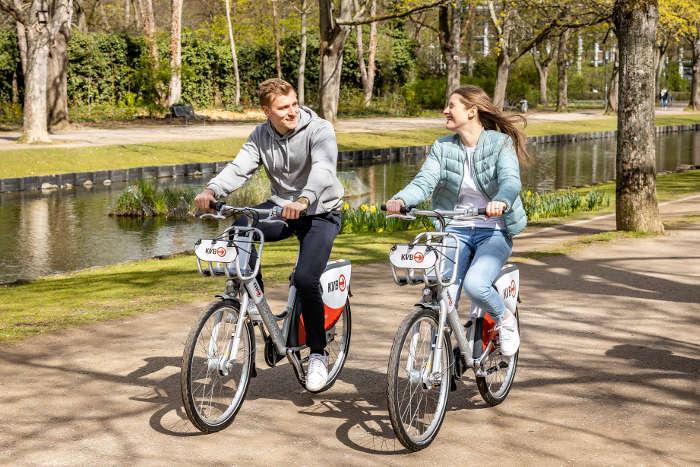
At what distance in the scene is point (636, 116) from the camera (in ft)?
41.9

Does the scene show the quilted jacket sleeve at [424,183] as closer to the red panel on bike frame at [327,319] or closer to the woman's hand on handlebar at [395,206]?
the woman's hand on handlebar at [395,206]

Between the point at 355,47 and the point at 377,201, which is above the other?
the point at 355,47

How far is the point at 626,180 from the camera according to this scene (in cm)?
1307

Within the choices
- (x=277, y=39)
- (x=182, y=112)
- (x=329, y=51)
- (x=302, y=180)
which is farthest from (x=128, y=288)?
(x=277, y=39)

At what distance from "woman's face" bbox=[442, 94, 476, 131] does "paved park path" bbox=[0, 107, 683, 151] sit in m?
23.7

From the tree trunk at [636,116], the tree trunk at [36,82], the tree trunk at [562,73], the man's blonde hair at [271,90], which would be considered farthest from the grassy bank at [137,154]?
the tree trunk at [562,73]

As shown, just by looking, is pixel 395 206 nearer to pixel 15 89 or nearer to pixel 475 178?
pixel 475 178

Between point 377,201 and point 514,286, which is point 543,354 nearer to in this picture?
point 514,286

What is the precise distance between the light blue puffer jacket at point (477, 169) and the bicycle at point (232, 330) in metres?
0.75

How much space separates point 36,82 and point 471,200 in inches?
993

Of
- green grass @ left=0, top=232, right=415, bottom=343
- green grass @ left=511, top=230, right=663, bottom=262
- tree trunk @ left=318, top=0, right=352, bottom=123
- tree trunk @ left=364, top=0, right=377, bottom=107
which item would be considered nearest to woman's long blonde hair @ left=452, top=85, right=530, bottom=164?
green grass @ left=0, top=232, right=415, bottom=343

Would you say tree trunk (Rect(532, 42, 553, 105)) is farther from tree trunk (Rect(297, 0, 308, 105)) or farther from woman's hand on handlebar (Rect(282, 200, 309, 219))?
woman's hand on handlebar (Rect(282, 200, 309, 219))

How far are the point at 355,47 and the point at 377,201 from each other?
102ft

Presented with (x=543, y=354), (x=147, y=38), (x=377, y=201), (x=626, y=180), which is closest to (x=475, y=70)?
(x=147, y=38)
